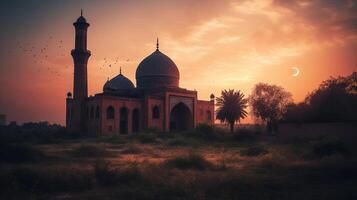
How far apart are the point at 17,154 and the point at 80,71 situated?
23631 mm

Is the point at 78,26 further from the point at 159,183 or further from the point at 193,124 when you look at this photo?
the point at 159,183

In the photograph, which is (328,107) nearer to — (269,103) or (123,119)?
(269,103)

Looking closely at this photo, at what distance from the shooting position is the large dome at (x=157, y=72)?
43688mm

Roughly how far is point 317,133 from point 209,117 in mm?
24909

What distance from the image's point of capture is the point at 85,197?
756 cm

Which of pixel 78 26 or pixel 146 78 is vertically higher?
pixel 78 26

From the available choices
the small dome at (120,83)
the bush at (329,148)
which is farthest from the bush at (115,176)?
the small dome at (120,83)

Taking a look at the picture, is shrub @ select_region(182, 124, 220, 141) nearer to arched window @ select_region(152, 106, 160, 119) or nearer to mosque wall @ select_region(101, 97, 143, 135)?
arched window @ select_region(152, 106, 160, 119)

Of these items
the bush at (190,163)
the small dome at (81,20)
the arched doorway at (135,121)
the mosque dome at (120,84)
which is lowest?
the bush at (190,163)

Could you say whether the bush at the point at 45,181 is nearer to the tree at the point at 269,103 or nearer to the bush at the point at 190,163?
the bush at the point at 190,163

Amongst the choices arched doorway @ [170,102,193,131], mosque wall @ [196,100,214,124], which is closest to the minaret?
arched doorway @ [170,102,193,131]

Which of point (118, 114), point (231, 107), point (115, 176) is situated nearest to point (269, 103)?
point (231, 107)

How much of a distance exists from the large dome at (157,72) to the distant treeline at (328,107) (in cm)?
1962

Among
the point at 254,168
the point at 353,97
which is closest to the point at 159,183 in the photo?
the point at 254,168
